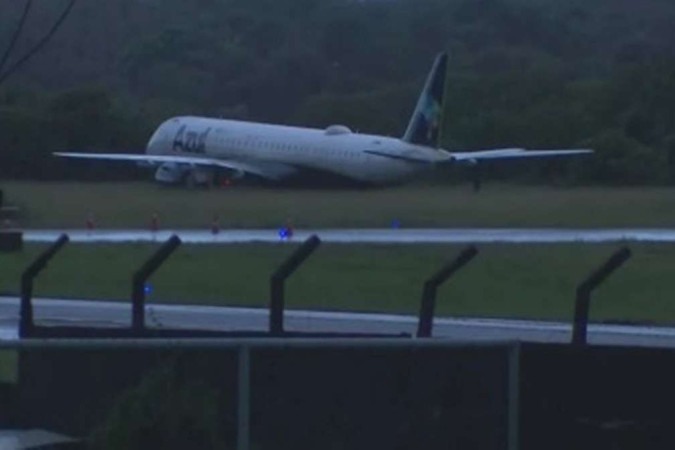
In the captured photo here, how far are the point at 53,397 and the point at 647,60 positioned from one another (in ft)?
239

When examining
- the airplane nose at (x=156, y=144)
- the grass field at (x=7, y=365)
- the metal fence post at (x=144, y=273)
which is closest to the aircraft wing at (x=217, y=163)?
the airplane nose at (x=156, y=144)

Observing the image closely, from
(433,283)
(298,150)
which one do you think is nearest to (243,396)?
(433,283)

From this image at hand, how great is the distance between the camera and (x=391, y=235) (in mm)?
40906

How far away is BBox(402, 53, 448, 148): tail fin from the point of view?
6688 centimetres

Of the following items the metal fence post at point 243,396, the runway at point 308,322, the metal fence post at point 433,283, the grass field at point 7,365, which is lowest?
the runway at point 308,322

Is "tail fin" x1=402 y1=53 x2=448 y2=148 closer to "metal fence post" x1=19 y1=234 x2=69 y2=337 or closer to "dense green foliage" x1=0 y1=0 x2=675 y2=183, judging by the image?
"dense green foliage" x1=0 y1=0 x2=675 y2=183

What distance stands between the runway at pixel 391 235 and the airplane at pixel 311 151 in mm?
22262

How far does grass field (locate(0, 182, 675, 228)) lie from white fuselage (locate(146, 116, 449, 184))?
2.30ft

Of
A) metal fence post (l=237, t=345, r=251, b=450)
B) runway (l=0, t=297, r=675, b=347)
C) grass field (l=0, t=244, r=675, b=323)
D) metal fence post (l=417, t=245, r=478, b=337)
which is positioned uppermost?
metal fence post (l=417, t=245, r=478, b=337)

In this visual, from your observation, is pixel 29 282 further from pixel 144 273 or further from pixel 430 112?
pixel 430 112

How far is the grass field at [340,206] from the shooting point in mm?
47312

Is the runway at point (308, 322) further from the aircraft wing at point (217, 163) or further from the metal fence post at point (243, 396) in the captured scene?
the aircraft wing at point (217, 163)

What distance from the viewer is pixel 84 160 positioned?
219 ft

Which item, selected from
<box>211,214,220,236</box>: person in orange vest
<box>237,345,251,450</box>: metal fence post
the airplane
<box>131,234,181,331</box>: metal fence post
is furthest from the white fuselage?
<box>237,345,251,450</box>: metal fence post
